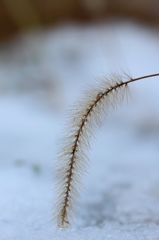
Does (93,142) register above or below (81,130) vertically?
below

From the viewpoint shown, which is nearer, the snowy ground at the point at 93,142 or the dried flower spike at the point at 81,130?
the dried flower spike at the point at 81,130

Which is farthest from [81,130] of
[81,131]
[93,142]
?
[93,142]

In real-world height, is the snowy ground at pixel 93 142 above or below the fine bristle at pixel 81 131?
below

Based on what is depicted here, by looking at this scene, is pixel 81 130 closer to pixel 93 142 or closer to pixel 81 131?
pixel 81 131

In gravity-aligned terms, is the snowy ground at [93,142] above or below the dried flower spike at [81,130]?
below

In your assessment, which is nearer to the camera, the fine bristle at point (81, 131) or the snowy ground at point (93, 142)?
the fine bristle at point (81, 131)

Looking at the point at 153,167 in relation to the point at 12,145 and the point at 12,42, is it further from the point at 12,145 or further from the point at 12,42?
the point at 12,42

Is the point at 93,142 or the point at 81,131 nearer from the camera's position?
the point at 81,131

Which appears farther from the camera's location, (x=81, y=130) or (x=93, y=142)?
(x=93, y=142)

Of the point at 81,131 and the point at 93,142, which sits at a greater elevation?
the point at 81,131
